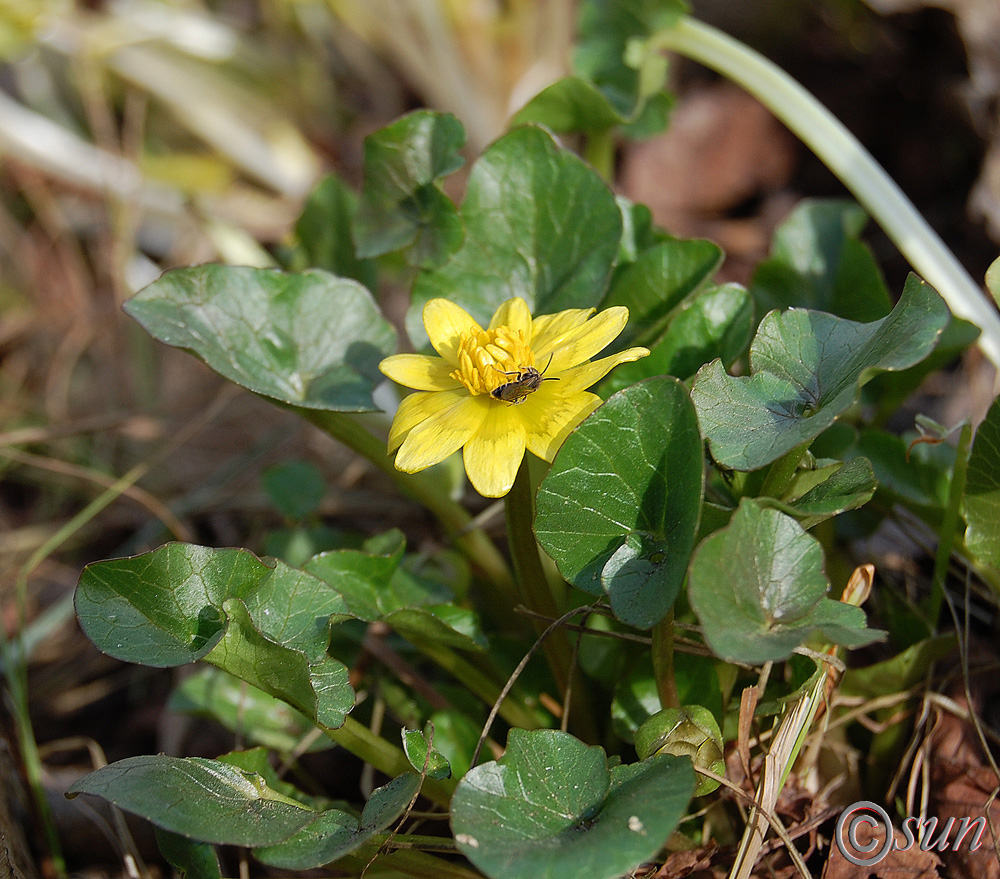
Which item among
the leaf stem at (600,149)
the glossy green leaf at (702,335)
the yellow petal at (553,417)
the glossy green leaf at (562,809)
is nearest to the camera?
the glossy green leaf at (562,809)

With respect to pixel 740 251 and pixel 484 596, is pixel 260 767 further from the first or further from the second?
pixel 740 251

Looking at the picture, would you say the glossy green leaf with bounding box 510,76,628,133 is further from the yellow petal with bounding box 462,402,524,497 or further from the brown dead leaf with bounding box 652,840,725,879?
the brown dead leaf with bounding box 652,840,725,879

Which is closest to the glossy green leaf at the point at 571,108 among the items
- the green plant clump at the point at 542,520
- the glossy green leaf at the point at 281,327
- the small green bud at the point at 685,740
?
the green plant clump at the point at 542,520

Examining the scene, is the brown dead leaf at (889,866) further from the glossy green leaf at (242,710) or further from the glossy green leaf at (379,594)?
the glossy green leaf at (242,710)

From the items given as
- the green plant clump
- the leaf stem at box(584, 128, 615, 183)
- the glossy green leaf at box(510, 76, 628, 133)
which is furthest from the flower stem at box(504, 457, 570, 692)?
→ the leaf stem at box(584, 128, 615, 183)

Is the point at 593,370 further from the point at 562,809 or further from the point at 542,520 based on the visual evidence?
the point at 562,809

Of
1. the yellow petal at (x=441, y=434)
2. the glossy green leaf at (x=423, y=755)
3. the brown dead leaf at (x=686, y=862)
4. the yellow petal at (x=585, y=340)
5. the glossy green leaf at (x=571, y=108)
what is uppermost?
the glossy green leaf at (x=571, y=108)

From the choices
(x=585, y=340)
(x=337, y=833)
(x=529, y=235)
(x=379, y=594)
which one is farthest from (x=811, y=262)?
(x=337, y=833)
